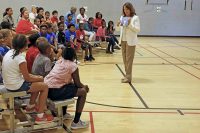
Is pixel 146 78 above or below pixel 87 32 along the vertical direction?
below

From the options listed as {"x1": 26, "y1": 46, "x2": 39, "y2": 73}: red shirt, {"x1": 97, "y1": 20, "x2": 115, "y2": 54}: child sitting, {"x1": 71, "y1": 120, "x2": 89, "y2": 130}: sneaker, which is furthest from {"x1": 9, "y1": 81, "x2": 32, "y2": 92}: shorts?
{"x1": 97, "y1": 20, "x2": 115, "y2": 54}: child sitting

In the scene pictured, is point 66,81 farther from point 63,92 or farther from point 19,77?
point 19,77

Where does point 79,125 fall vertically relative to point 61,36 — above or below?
below

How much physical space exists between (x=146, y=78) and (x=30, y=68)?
3.54 m

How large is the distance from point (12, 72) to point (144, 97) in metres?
2.81

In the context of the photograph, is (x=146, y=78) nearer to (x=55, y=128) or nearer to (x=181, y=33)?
(x=55, y=128)

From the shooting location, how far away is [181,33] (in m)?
18.8

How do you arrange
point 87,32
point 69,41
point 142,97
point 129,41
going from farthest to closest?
point 87,32, point 69,41, point 129,41, point 142,97

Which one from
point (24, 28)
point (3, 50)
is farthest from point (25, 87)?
point (24, 28)

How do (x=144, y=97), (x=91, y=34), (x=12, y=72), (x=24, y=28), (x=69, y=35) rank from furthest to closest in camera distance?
(x=91, y=34) → (x=69, y=35) → (x=24, y=28) → (x=144, y=97) → (x=12, y=72)

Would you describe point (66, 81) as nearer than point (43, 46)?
Yes

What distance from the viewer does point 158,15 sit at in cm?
1847

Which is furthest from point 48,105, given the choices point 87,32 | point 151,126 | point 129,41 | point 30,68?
point 87,32

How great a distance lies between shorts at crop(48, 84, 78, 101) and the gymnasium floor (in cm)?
44
